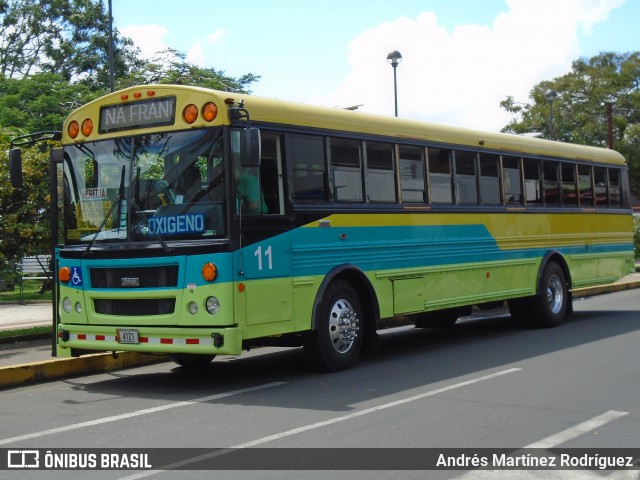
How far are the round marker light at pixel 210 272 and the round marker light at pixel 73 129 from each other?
256 cm

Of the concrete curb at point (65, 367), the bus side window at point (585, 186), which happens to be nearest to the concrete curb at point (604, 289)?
the bus side window at point (585, 186)

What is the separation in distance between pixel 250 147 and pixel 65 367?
12.9 ft

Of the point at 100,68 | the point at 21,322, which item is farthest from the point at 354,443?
the point at 100,68

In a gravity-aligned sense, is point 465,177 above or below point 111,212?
above

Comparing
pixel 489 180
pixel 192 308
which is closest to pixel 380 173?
pixel 489 180

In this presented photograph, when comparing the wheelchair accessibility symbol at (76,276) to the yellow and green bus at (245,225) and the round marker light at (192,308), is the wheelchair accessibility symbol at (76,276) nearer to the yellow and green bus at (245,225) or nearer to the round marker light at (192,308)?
the yellow and green bus at (245,225)

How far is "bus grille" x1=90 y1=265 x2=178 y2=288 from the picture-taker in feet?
29.8

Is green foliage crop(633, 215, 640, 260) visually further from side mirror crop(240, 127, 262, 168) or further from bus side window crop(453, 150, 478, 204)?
side mirror crop(240, 127, 262, 168)

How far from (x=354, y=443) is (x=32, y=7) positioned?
50.2 meters

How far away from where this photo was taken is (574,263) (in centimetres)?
1586

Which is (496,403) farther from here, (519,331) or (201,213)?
(519,331)

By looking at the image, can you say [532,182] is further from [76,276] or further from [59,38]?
[59,38]

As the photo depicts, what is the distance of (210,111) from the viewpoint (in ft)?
29.7

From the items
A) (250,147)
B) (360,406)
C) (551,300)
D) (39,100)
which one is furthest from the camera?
(39,100)
